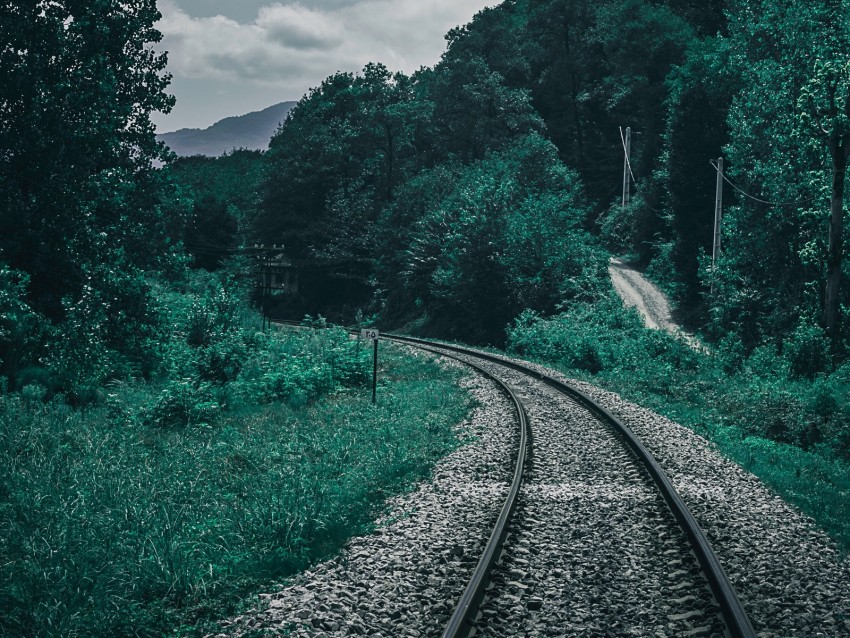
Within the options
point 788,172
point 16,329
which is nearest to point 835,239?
point 788,172

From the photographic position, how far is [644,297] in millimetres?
39250

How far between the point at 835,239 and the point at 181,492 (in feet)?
64.0

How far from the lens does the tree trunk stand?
20219 mm

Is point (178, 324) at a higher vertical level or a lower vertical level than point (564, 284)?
lower

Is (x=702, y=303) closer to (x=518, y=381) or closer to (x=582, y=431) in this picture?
(x=518, y=381)

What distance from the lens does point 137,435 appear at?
13039mm

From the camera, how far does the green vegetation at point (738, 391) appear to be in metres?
11.3

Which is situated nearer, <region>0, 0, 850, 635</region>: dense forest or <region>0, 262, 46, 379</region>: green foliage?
<region>0, 0, 850, 635</region>: dense forest

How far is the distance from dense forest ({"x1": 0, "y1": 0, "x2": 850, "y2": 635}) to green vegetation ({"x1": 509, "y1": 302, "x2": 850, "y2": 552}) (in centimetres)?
10

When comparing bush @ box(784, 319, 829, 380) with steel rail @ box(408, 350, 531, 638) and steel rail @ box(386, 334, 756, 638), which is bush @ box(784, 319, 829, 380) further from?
steel rail @ box(408, 350, 531, 638)

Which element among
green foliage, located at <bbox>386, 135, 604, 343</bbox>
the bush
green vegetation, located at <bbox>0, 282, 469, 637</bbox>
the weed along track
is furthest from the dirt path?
the weed along track

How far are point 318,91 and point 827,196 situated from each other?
4780 centimetres

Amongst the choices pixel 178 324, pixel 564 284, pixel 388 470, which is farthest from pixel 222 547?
pixel 564 284

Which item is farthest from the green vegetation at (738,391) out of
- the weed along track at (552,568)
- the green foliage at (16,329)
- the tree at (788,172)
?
the green foliage at (16,329)
